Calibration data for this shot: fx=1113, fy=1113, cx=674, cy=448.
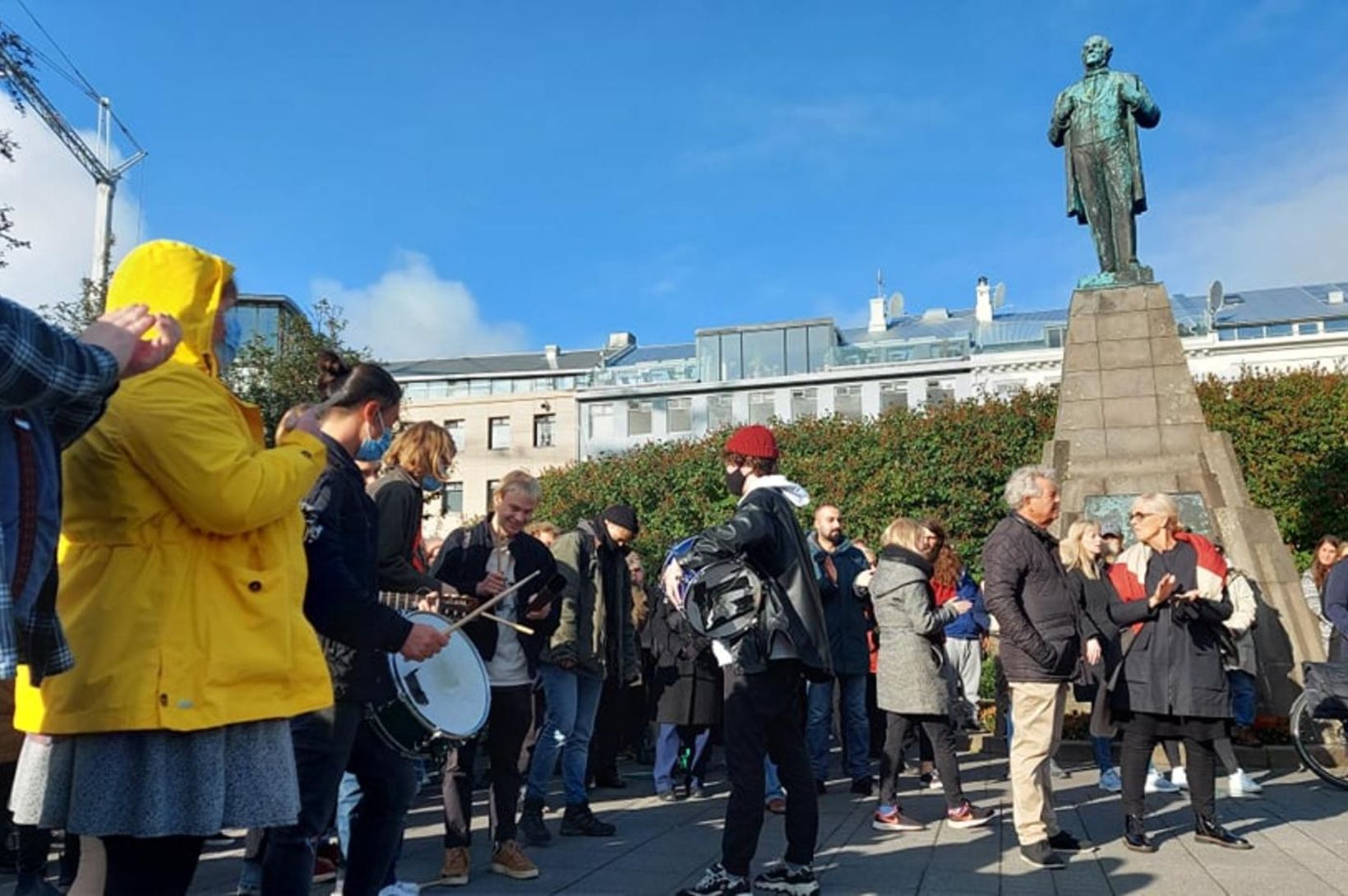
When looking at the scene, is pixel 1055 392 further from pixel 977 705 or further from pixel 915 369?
pixel 915 369

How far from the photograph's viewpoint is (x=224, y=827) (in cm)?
257

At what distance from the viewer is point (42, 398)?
216cm

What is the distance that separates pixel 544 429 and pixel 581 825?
55813 mm

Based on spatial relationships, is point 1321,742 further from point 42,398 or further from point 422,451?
point 42,398

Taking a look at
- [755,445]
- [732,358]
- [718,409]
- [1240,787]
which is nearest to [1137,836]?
[1240,787]

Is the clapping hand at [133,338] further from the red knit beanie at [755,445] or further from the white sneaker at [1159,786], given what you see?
the white sneaker at [1159,786]

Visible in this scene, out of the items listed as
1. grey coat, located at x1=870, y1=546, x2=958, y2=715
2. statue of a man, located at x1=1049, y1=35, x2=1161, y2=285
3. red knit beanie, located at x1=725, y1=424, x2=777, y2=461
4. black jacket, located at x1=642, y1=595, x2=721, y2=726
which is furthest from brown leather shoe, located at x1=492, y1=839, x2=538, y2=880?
statue of a man, located at x1=1049, y1=35, x2=1161, y2=285

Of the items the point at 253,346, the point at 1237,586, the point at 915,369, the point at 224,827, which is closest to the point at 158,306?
the point at 224,827

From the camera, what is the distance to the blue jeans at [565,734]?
6.85 metres

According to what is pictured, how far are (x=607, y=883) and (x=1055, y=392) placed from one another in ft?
71.8

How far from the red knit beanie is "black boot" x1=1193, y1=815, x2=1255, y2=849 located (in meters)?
3.31

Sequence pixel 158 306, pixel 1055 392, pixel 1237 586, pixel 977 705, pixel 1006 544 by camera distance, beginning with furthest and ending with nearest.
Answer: pixel 1055 392
pixel 977 705
pixel 1237 586
pixel 1006 544
pixel 158 306

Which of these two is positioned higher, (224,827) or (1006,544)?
(1006,544)

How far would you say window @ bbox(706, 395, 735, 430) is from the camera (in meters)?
57.3
